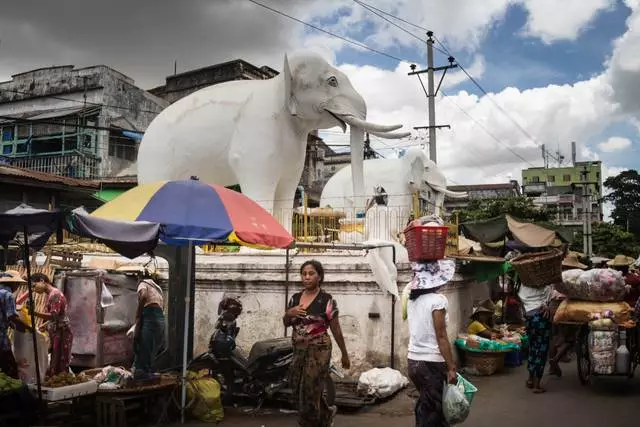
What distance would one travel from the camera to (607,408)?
698 centimetres

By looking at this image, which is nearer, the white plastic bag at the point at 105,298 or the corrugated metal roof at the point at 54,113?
the white plastic bag at the point at 105,298

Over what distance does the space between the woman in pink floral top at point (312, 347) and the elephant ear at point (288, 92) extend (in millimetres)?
5332

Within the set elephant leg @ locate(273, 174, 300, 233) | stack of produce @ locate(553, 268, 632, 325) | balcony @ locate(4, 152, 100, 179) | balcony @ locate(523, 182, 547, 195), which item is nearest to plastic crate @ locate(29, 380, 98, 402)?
elephant leg @ locate(273, 174, 300, 233)

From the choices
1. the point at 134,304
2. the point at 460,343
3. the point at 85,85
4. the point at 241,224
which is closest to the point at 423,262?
the point at 241,224

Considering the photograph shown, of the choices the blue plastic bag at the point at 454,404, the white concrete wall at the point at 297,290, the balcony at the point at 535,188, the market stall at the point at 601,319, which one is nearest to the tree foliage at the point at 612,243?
the balcony at the point at 535,188

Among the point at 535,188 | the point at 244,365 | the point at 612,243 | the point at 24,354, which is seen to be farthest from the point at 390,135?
the point at 535,188

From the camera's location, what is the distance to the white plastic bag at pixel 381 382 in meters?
7.22

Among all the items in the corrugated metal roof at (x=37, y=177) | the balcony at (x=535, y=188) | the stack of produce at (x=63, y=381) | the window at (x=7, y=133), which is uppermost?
the balcony at (x=535, y=188)

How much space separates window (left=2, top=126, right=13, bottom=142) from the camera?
25.9m

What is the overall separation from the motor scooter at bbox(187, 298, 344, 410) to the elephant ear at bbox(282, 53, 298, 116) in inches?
167

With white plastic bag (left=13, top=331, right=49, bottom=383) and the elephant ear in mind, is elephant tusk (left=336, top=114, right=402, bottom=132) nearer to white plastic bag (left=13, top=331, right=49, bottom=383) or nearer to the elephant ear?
the elephant ear

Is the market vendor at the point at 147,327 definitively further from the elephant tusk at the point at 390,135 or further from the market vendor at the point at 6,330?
the elephant tusk at the point at 390,135

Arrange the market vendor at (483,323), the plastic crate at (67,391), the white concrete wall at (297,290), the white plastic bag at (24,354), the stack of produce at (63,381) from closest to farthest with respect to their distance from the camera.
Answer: the plastic crate at (67,391) < the stack of produce at (63,381) < the white plastic bag at (24,354) < the white concrete wall at (297,290) < the market vendor at (483,323)

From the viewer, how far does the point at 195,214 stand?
5609 mm
